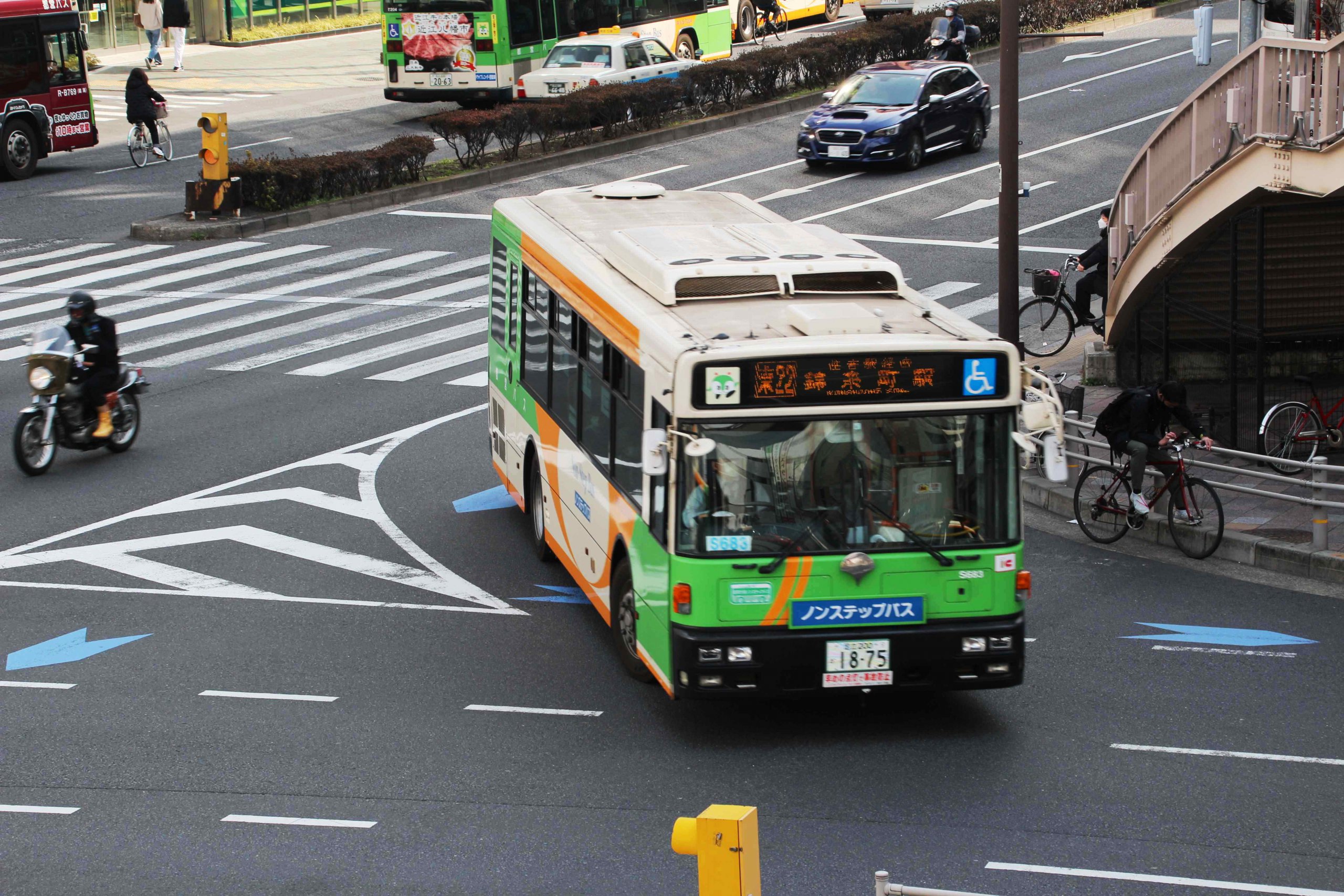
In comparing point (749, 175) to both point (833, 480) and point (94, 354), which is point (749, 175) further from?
point (833, 480)

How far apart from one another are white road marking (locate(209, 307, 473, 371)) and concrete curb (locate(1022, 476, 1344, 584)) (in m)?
10.5

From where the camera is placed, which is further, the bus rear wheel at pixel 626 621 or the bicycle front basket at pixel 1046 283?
the bicycle front basket at pixel 1046 283

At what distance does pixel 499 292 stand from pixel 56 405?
15.2ft

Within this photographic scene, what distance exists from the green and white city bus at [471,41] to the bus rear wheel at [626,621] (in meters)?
27.5

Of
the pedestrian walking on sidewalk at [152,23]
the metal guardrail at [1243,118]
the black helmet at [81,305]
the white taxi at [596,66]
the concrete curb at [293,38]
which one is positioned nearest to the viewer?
the metal guardrail at [1243,118]

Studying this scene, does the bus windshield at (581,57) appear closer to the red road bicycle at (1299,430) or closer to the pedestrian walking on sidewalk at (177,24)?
the pedestrian walking on sidewalk at (177,24)

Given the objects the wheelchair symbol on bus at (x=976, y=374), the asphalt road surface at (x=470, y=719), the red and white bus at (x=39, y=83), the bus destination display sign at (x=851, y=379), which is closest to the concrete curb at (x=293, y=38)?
the red and white bus at (x=39, y=83)

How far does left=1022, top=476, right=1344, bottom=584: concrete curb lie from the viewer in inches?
507

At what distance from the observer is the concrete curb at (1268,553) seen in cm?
1288

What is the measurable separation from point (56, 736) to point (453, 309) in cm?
1391

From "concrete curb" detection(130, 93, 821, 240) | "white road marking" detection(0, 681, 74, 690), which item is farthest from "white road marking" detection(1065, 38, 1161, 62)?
"white road marking" detection(0, 681, 74, 690)

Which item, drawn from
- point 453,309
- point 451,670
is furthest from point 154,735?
point 453,309

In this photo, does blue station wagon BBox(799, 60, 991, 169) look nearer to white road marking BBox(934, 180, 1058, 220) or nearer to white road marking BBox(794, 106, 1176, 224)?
white road marking BBox(794, 106, 1176, 224)

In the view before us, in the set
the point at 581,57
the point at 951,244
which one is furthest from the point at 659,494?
the point at 581,57
